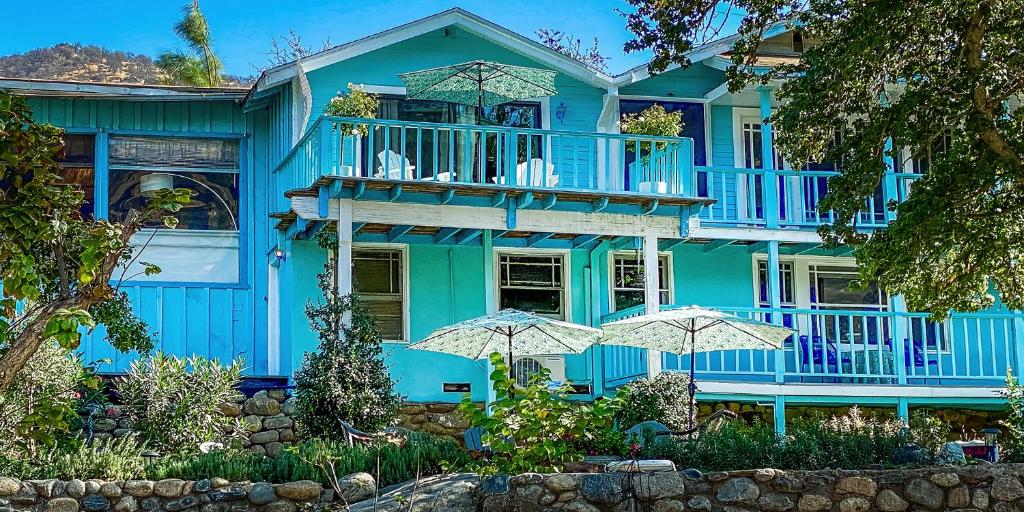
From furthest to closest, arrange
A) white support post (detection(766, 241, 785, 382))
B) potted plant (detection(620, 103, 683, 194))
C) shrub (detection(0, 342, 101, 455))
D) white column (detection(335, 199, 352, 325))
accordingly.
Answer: white support post (detection(766, 241, 785, 382)), potted plant (detection(620, 103, 683, 194)), white column (detection(335, 199, 352, 325)), shrub (detection(0, 342, 101, 455))

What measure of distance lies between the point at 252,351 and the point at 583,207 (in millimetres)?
4917

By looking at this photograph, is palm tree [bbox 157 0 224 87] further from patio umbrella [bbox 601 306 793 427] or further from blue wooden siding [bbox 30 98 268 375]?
patio umbrella [bbox 601 306 793 427]

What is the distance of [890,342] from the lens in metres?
18.5

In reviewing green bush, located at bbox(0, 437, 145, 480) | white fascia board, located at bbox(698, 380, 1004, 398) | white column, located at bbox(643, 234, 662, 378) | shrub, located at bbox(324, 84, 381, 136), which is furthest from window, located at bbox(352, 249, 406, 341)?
green bush, located at bbox(0, 437, 145, 480)

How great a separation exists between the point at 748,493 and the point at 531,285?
7869mm

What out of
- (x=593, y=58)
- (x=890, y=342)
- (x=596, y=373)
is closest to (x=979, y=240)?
(x=890, y=342)

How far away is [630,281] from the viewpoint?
19.2m

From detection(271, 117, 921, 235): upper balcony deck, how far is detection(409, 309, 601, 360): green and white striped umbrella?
7.00 feet

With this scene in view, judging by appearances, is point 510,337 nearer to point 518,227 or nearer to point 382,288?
point 518,227

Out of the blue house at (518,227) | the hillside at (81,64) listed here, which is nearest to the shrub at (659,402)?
the blue house at (518,227)

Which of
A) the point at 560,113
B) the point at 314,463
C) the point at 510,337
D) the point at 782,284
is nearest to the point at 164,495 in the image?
the point at 314,463

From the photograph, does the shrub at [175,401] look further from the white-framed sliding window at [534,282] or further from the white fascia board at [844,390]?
the white fascia board at [844,390]

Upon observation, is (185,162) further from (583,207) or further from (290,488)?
(290,488)

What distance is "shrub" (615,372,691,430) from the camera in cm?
1587
